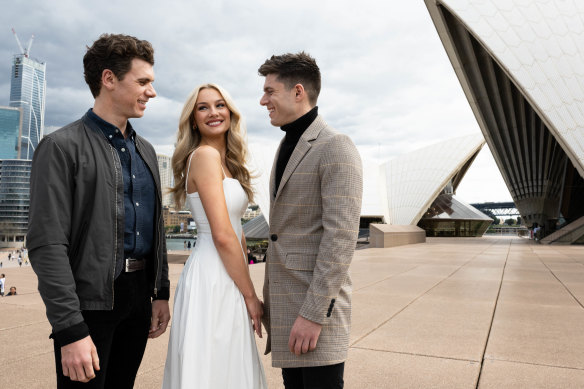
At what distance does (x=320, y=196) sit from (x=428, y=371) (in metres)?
1.92

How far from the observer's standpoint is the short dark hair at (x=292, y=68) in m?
1.81

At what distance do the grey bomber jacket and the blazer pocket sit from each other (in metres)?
0.65

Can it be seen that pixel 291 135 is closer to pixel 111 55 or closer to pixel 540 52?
pixel 111 55

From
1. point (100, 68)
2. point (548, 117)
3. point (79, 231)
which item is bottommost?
point (79, 231)

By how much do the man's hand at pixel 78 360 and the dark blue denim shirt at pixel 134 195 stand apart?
41cm

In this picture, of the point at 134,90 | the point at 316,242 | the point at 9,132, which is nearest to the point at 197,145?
the point at 134,90

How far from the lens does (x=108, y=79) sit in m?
1.69

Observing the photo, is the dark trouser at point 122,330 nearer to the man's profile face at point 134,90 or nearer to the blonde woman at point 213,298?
the blonde woman at point 213,298

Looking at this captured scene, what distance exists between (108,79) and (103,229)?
0.60m

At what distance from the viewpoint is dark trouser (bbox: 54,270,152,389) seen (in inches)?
61.3

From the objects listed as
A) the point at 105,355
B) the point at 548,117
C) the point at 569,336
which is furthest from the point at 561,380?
the point at 548,117

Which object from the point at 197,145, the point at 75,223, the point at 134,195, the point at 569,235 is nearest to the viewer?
the point at 75,223

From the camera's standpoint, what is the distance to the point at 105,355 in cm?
158

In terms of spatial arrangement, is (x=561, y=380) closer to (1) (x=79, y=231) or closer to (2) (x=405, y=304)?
(2) (x=405, y=304)
